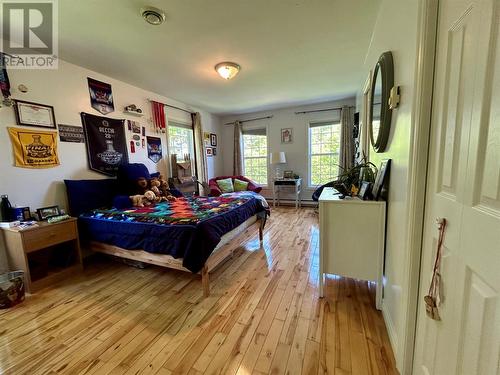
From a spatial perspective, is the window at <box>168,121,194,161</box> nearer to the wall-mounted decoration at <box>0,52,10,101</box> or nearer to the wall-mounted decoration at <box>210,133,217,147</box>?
the wall-mounted decoration at <box>210,133,217,147</box>

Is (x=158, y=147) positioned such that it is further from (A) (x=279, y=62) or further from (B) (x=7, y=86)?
(A) (x=279, y=62)

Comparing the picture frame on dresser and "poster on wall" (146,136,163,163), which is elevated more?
"poster on wall" (146,136,163,163)

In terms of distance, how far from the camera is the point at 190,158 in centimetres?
480

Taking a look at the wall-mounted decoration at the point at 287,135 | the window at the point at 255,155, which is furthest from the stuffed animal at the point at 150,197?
the wall-mounted decoration at the point at 287,135

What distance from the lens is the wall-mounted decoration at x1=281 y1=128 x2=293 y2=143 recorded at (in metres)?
5.33

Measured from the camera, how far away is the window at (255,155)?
18.9ft

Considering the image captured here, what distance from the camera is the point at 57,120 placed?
2539mm

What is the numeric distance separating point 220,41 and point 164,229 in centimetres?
200

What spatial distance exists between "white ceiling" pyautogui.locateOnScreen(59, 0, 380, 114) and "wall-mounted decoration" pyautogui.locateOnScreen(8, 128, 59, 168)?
969 millimetres

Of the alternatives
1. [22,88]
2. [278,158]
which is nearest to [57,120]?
[22,88]

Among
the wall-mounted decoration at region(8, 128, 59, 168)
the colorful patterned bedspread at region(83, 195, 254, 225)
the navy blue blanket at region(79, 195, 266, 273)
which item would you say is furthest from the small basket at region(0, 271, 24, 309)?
the wall-mounted decoration at region(8, 128, 59, 168)

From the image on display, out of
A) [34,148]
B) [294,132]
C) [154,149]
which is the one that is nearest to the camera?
[34,148]

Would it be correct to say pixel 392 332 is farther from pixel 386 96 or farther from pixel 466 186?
pixel 386 96

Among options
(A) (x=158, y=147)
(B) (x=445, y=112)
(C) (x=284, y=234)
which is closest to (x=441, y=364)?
(B) (x=445, y=112)
